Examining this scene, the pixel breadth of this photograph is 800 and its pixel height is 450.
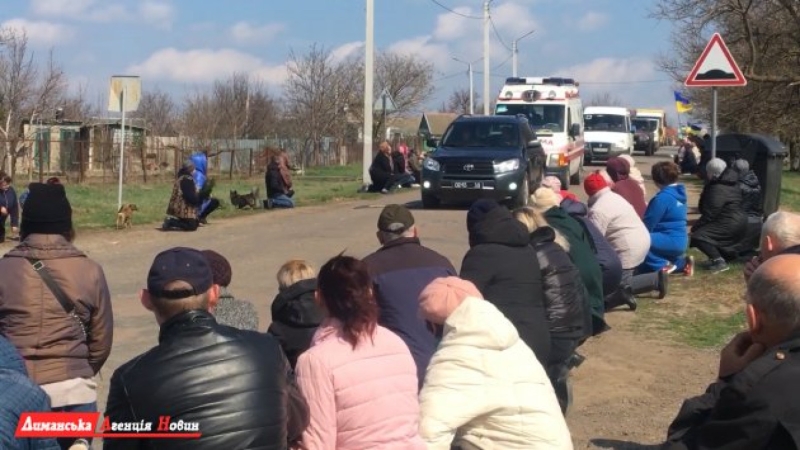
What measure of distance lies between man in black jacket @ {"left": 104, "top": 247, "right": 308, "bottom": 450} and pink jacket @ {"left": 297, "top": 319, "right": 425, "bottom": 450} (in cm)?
55

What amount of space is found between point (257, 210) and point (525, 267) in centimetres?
1713

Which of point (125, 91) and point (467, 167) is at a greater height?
point (125, 91)

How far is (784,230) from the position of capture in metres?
5.85

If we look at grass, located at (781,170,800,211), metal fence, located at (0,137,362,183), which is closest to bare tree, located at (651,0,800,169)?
grass, located at (781,170,800,211)

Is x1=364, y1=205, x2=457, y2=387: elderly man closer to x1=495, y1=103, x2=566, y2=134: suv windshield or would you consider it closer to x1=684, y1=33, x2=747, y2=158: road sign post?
x1=684, y1=33, x2=747, y2=158: road sign post

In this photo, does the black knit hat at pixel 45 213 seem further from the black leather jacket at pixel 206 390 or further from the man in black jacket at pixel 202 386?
the black leather jacket at pixel 206 390

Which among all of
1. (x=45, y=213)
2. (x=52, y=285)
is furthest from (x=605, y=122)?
(x=52, y=285)

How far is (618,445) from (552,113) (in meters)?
23.0

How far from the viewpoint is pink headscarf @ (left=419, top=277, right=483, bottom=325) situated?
5086mm

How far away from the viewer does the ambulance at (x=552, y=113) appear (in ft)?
93.7

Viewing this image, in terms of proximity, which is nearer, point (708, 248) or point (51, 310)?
point (51, 310)

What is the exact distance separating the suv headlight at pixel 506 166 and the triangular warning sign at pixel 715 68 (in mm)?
8625

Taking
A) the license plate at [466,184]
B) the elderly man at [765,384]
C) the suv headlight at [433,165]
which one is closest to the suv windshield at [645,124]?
the suv headlight at [433,165]

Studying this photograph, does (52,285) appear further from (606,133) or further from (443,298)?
(606,133)
